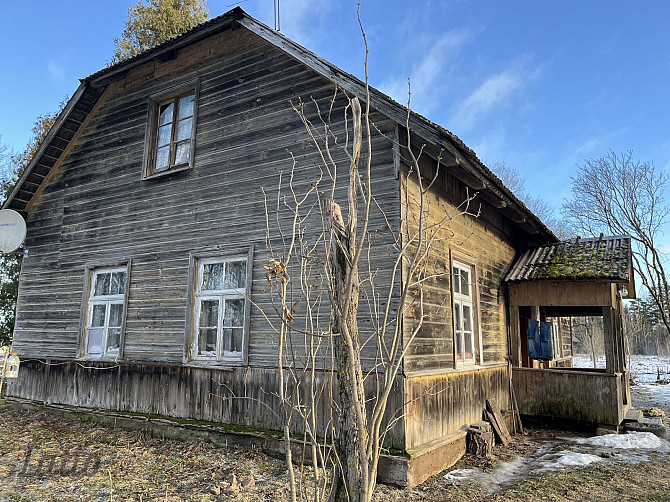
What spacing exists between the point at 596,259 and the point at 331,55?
6.65 m

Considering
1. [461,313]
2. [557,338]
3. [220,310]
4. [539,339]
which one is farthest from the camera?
[557,338]

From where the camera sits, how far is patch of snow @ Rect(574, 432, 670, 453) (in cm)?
800

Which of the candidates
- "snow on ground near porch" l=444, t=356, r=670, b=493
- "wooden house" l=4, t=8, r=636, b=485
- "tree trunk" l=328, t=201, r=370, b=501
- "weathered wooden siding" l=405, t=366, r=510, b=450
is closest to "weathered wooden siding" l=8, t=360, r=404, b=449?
"wooden house" l=4, t=8, r=636, b=485

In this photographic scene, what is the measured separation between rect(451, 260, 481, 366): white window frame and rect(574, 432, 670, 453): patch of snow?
2404mm

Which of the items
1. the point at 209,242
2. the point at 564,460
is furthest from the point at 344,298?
the point at 564,460

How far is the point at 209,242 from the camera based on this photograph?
798 cm

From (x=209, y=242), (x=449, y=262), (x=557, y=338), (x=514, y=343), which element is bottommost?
(x=514, y=343)

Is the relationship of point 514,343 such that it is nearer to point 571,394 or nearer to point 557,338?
point 571,394

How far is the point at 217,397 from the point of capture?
7406 mm

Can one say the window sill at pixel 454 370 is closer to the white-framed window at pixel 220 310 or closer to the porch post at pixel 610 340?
the porch post at pixel 610 340

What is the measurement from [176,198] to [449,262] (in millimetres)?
4785

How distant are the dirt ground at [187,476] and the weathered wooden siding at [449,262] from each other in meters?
1.69

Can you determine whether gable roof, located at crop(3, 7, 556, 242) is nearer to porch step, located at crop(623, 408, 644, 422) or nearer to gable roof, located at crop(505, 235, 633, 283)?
gable roof, located at crop(505, 235, 633, 283)

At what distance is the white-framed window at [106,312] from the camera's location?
8.90 metres
